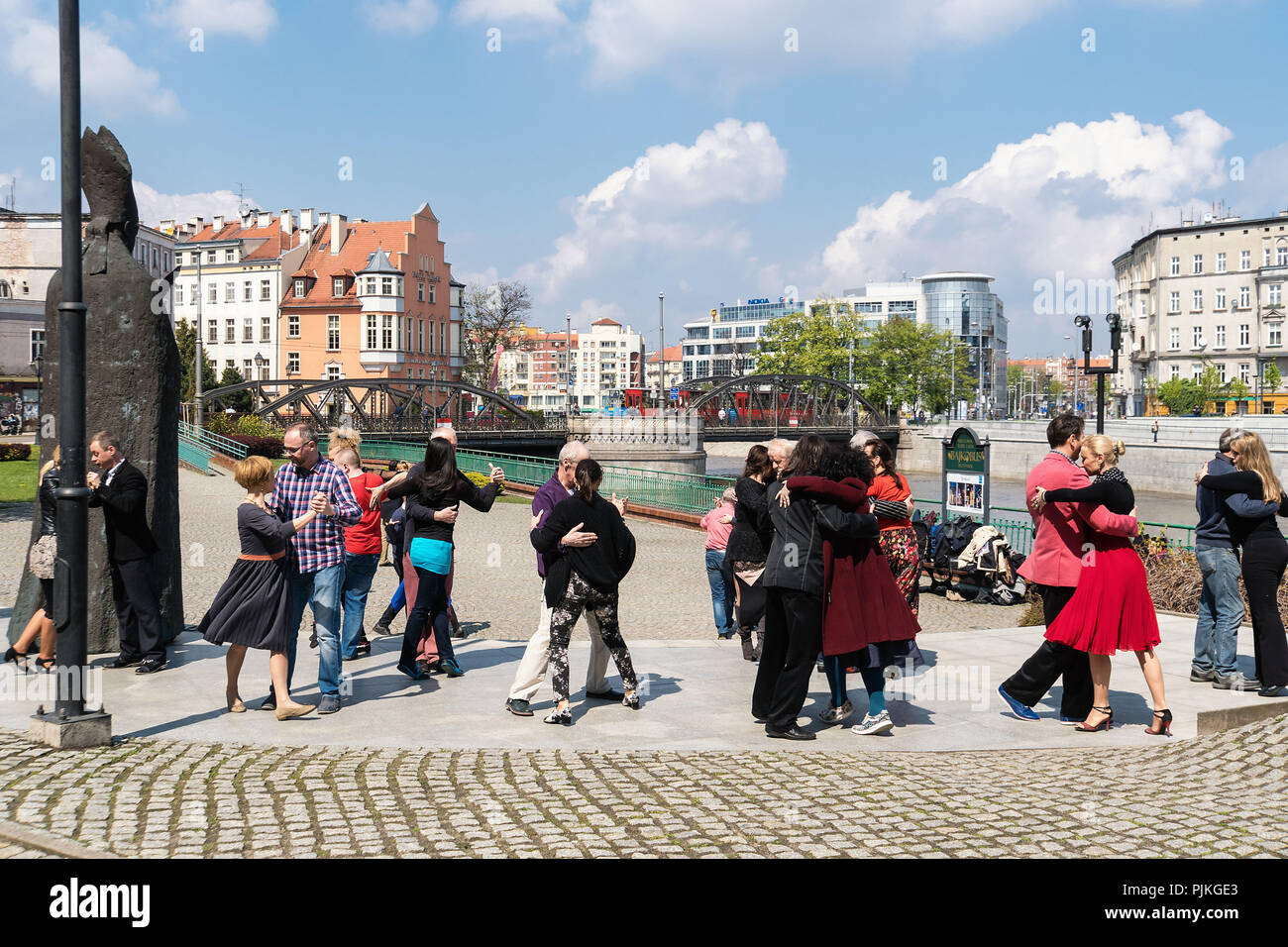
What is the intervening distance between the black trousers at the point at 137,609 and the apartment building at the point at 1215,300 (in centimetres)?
9993

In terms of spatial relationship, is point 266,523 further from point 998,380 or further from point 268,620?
point 998,380

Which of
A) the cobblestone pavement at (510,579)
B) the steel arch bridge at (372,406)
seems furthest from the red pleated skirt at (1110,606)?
the steel arch bridge at (372,406)

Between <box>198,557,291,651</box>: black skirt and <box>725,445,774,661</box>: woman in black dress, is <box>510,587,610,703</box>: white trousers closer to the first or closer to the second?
<box>198,557,291,651</box>: black skirt

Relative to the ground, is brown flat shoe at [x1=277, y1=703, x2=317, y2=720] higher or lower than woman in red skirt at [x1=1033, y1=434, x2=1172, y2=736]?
lower

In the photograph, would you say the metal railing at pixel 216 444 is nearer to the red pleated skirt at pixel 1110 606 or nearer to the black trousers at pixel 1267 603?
the black trousers at pixel 1267 603

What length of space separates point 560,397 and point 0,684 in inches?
7266

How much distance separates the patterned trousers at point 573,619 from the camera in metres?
7.54

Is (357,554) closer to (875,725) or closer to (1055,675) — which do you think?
(875,725)

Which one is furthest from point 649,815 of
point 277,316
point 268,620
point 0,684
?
point 277,316

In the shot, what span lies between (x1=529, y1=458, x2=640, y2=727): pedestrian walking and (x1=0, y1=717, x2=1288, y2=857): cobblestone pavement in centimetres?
92

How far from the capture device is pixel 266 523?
7.28 meters

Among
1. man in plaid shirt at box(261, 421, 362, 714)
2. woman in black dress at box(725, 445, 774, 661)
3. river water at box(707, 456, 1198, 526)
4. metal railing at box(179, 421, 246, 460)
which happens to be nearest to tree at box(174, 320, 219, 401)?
metal railing at box(179, 421, 246, 460)

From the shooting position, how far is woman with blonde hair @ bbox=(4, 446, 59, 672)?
8.45 meters

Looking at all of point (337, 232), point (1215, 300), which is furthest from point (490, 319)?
point (1215, 300)
